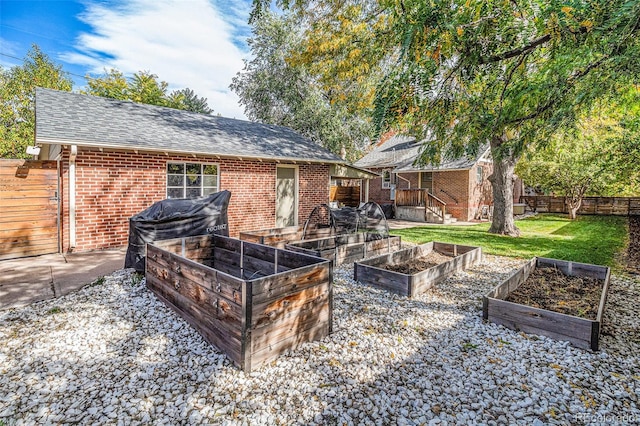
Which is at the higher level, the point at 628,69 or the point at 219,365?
the point at 628,69

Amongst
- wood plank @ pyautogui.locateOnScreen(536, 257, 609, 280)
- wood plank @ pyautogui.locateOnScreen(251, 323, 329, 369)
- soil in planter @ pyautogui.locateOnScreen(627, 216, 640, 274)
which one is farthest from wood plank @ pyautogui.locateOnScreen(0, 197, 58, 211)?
soil in planter @ pyautogui.locateOnScreen(627, 216, 640, 274)

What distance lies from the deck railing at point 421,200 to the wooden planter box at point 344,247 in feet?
29.3

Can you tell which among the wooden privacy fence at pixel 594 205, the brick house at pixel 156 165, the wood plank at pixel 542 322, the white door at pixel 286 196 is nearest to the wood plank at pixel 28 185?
the brick house at pixel 156 165

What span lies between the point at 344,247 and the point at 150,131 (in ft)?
20.2

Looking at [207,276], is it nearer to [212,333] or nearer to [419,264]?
[212,333]

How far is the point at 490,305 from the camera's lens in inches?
159

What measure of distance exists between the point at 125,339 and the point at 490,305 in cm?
431

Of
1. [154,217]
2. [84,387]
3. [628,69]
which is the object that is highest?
[628,69]

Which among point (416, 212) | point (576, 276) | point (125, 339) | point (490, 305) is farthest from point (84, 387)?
point (416, 212)

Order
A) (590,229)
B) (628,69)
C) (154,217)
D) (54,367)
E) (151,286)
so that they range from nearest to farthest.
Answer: (54,367) < (628,69) < (151,286) < (154,217) < (590,229)

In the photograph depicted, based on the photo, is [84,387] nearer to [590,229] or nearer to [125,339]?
[125,339]

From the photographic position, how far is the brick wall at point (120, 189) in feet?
23.7

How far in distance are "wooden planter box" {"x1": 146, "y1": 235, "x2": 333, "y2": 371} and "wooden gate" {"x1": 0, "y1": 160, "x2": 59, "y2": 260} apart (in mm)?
4567

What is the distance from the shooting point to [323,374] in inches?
113
